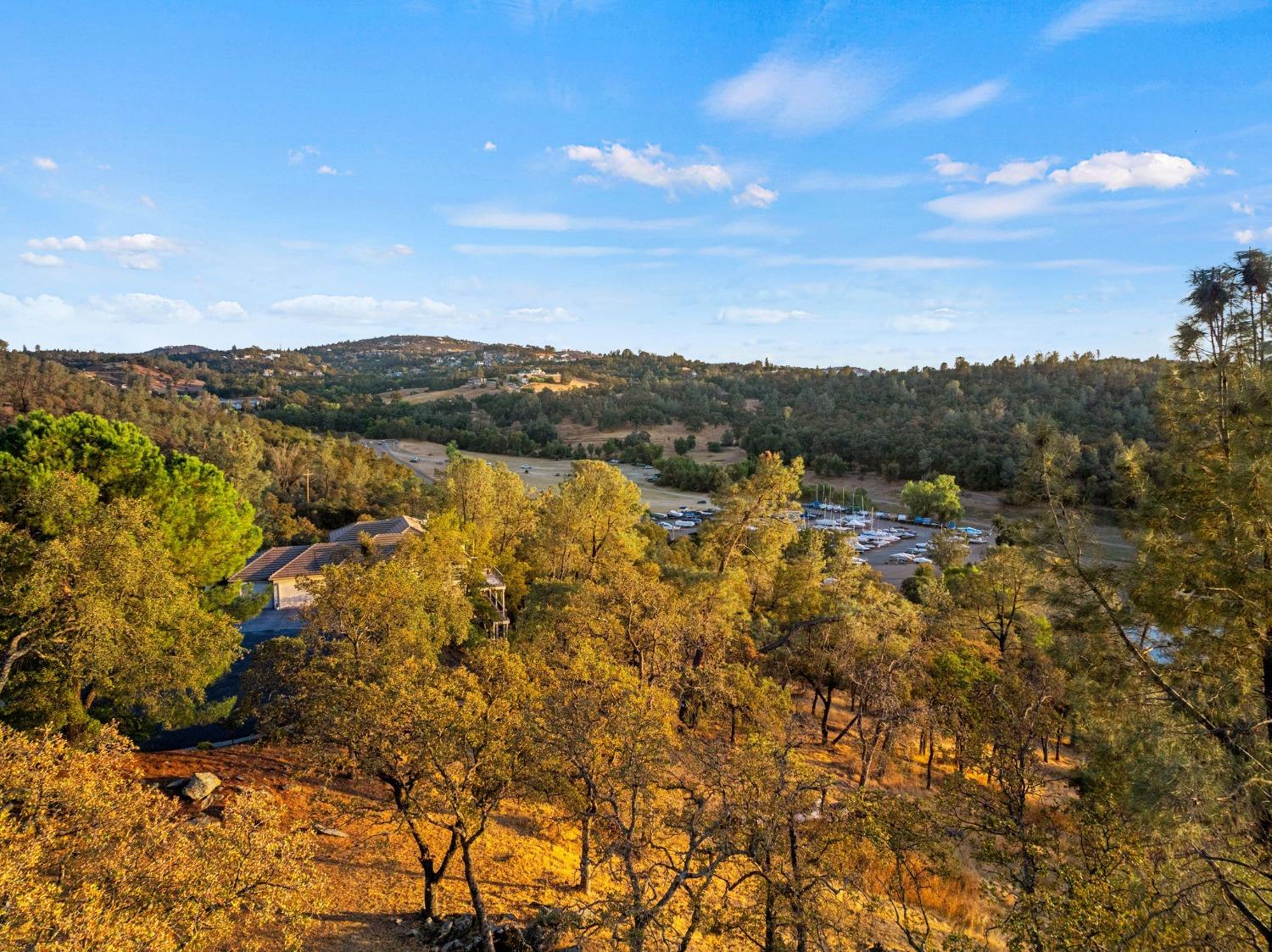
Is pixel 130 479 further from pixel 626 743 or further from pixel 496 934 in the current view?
pixel 626 743

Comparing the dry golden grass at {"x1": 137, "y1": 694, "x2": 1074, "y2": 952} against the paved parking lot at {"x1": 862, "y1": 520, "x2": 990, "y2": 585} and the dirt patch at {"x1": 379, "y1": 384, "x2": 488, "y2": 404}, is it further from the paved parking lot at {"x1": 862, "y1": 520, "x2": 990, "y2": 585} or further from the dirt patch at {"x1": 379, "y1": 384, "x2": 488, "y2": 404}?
the dirt patch at {"x1": 379, "y1": 384, "x2": 488, "y2": 404}

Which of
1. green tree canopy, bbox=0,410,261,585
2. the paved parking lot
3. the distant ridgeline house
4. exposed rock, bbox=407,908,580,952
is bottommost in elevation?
the paved parking lot

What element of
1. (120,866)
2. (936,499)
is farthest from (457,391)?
(120,866)

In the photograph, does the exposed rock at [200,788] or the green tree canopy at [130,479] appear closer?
the exposed rock at [200,788]

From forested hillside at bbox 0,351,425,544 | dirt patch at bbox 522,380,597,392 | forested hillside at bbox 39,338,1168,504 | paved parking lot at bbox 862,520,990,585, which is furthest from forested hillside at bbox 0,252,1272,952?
dirt patch at bbox 522,380,597,392

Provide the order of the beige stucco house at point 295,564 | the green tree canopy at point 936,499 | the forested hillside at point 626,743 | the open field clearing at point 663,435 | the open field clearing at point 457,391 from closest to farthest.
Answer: the forested hillside at point 626,743
the beige stucco house at point 295,564
the green tree canopy at point 936,499
the open field clearing at point 663,435
the open field clearing at point 457,391

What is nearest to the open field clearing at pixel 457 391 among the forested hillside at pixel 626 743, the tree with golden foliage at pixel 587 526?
the tree with golden foliage at pixel 587 526

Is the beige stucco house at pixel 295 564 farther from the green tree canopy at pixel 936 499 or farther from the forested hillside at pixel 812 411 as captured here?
the green tree canopy at pixel 936 499

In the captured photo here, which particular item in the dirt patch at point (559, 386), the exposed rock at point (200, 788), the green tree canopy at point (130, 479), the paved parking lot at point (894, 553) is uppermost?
the dirt patch at point (559, 386)

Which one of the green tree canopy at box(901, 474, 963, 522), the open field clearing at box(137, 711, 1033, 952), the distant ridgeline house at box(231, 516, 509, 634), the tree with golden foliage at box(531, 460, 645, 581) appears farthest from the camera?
the green tree canopy at box(901, 474, 963, 522)
